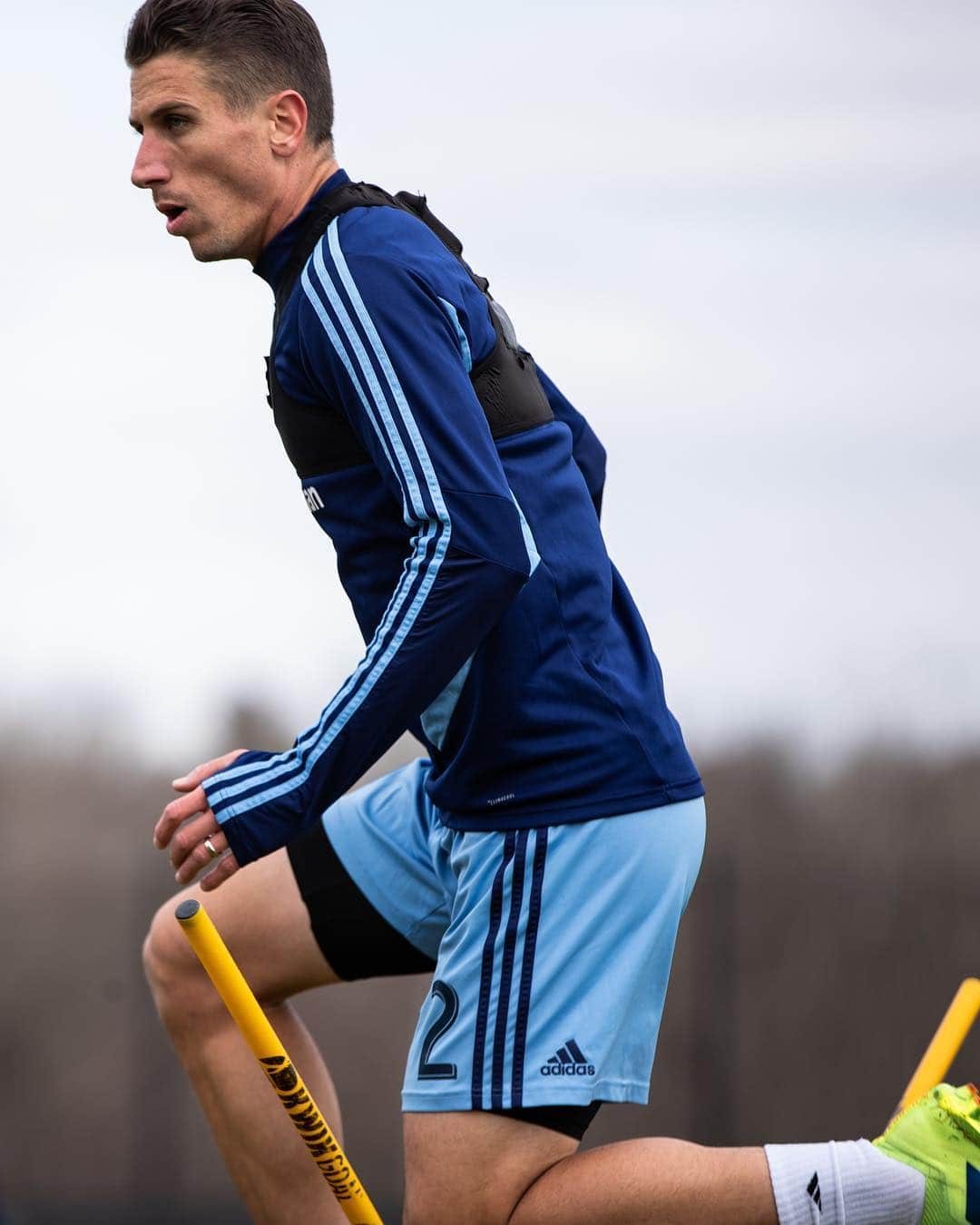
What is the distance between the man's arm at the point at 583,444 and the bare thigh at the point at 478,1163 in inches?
23.5

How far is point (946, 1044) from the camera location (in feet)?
5.84

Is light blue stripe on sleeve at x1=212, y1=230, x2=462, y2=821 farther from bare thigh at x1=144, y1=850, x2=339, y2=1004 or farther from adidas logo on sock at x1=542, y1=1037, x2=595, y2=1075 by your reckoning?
bare thigh at x1=144, y1=850, x2=339, y2=1004

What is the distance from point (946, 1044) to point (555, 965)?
2.07ft

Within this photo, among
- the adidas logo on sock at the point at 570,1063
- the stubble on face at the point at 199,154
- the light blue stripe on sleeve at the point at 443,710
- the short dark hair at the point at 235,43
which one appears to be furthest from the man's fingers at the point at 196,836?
the short dark hair at the point at 235,43

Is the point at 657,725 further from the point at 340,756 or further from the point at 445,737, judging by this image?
the point at 340,756

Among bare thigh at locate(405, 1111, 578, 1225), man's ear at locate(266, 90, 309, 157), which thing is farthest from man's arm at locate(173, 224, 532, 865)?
bare thigh at locate(405, 1111, 578, 1225)

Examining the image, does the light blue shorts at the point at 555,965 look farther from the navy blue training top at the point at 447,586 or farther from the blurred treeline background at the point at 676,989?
the blurred treeline background at the point at 676,989

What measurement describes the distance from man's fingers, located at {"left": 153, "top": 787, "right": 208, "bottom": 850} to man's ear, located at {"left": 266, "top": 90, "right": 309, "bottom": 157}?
22.5 inches

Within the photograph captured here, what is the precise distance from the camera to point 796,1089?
377 cm

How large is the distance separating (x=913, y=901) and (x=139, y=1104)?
1.90 m

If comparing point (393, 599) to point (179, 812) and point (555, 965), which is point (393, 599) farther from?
point (555, 965)

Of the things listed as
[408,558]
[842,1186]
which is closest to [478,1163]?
[842,1186]

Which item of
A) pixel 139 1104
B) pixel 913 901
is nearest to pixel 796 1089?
pixel 913 901

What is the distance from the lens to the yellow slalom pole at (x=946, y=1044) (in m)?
1.76
